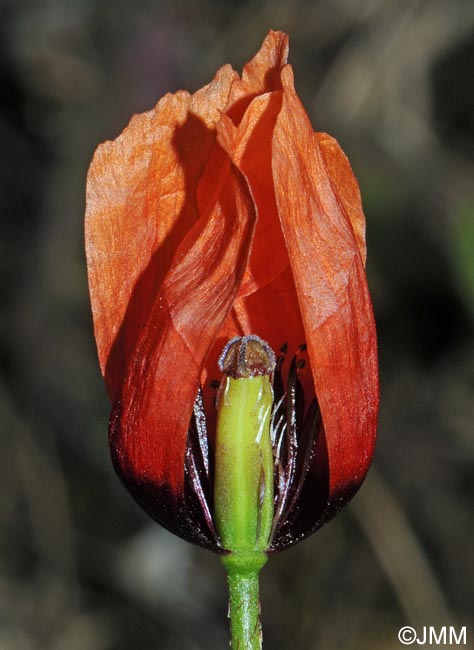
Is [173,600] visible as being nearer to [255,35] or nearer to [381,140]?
[381,140]

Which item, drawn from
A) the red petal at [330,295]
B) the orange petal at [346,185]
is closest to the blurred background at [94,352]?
the orange petal at [346,185]

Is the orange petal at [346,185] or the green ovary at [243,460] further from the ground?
the orange petal at [346,185]

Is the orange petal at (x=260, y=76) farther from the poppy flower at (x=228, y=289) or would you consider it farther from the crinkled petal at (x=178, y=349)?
the crinkled petal at (x=178, y=349)

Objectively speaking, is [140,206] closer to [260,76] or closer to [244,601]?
[260,76]

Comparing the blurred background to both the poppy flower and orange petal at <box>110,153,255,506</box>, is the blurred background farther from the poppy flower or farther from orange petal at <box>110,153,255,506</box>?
orange petal at <box>110,153,255,506</box>

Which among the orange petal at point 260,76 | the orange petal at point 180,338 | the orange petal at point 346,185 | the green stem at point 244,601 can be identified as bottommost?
the green stem at point 244,601

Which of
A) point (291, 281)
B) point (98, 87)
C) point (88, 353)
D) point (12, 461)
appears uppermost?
point (98, 87)

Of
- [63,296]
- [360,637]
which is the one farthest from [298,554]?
[63,296]

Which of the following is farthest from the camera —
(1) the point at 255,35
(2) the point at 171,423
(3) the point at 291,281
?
(1) the point at 255,35
